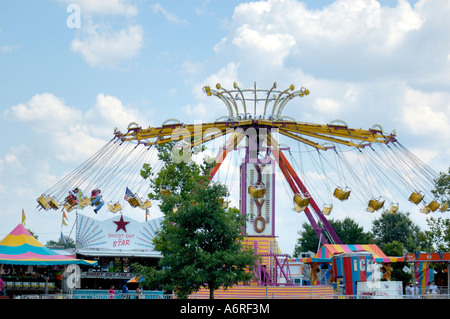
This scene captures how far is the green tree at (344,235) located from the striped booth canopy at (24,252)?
142ft

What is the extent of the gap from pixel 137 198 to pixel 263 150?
292 inches

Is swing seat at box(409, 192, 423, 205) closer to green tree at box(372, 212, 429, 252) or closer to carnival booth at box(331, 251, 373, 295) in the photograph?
carnival booth at box(331, 251, 373, 295)

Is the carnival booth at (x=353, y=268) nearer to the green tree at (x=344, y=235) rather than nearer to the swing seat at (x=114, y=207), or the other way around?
the swing seat at (x=114, y=207)

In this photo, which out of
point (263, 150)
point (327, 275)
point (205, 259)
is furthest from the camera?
point (327, 275)

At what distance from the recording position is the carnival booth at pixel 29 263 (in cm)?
2759

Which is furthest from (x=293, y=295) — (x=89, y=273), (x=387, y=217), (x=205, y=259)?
(x=387, y=217)

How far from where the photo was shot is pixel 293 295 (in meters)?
27.8

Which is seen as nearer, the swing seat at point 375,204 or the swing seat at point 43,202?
the swing seat at point 43,202

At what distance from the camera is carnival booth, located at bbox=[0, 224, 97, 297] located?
90.5 ft

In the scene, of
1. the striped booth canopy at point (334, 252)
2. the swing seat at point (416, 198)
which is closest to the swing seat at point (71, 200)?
the striped booth canopy at point (334, 252)

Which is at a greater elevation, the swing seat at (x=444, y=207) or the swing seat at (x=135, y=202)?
the swing seat at (x=135, y=202)

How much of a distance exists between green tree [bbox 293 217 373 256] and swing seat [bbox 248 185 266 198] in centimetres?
3873

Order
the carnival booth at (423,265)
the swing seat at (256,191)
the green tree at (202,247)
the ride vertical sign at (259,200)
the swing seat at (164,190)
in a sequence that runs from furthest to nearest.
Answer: the carnival booth at (423,265) → the ride vertical sign at (259,200) → the swing seat at (164,190) → the swing seat at (256,191) → the green tree at (202,247)
